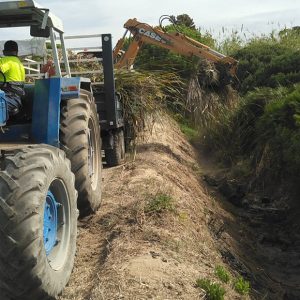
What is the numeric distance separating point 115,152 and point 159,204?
3.59 m

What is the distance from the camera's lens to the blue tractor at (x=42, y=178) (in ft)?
12.6

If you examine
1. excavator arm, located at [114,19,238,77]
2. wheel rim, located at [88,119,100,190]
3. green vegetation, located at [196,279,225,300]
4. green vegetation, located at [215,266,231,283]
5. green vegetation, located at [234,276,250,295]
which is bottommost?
green vegetation, located at [234,276,250,295]

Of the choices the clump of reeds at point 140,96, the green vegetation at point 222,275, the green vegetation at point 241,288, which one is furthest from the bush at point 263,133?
A: the green vegetation at point 222,275

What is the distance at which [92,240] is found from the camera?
6082 millimetres

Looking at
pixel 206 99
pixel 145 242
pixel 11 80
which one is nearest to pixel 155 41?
pixel 206 99

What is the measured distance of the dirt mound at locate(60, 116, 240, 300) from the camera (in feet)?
15.5

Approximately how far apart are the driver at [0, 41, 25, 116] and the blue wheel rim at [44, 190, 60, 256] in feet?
4.54

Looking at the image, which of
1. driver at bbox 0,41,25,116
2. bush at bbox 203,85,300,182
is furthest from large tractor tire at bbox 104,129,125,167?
driver at bbox 0,41,25,116

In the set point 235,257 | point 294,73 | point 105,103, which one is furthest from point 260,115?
point 235,257

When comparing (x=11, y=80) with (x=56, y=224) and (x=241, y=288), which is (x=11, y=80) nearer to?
(x=56, y=224)

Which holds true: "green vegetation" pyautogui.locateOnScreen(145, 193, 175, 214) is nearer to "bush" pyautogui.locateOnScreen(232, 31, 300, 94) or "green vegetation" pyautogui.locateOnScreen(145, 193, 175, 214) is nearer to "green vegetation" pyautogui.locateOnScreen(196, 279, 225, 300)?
"green vegetation" pyautogui.locateOnScreen(196, 279, 225, 300)

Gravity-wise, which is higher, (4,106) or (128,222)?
(4,106)

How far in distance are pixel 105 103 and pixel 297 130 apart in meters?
3.51

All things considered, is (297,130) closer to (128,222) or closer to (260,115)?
(260,115)
